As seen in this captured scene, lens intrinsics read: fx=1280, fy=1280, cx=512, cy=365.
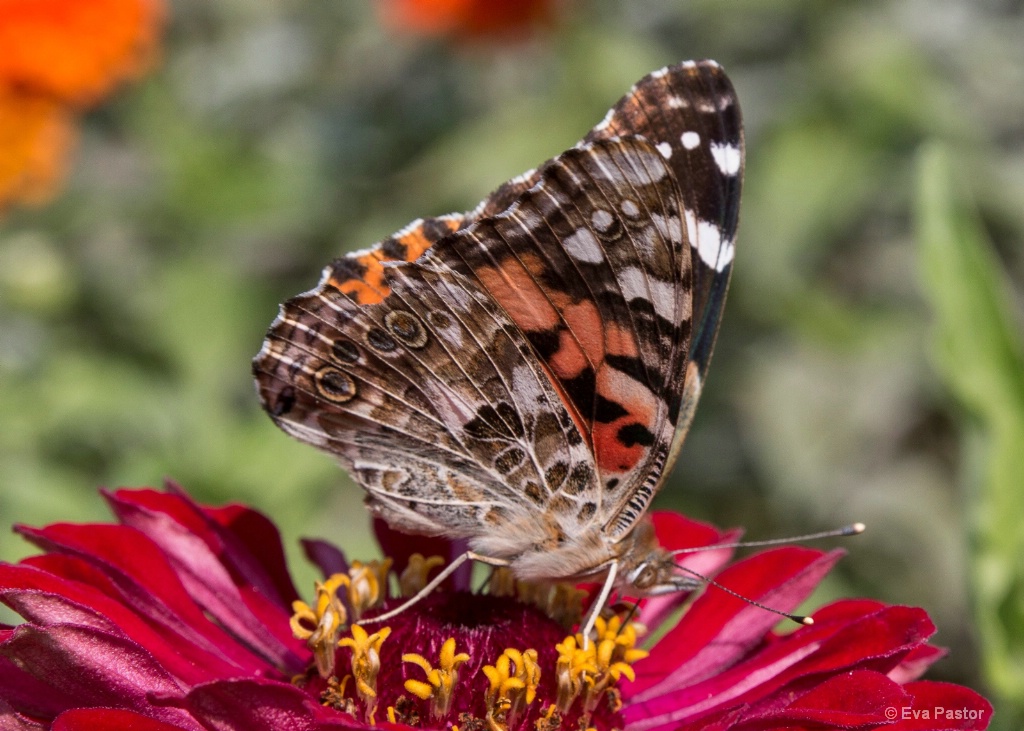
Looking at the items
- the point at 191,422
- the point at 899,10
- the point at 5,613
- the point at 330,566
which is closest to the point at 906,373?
the point at 899,10

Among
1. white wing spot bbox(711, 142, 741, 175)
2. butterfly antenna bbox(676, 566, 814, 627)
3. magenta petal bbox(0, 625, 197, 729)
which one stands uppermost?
white wing spot bbox(711, 142, 741, 175)

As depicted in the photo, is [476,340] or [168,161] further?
[168,161]

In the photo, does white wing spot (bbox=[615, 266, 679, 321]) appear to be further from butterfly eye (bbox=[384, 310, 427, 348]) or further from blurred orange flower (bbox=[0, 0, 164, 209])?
blurred orange flower (bbox=[0, 0, 164, 209])

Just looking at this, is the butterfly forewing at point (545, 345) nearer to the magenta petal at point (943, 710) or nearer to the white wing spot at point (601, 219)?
the white wing spot at point (601, 219)

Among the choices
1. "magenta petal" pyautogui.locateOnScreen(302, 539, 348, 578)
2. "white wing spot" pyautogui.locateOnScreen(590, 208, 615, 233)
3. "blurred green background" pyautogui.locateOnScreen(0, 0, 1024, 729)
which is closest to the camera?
"white wing spot" pyautogui.locateOnScreen(590, 208, 615, 233)

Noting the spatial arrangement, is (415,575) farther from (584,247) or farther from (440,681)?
(584,247)

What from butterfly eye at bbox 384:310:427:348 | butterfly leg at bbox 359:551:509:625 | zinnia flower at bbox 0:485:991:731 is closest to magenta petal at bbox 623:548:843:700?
zinnia flower at bbox 0:485:991:731

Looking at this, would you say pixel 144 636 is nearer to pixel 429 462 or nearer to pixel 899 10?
pixel 429 462
